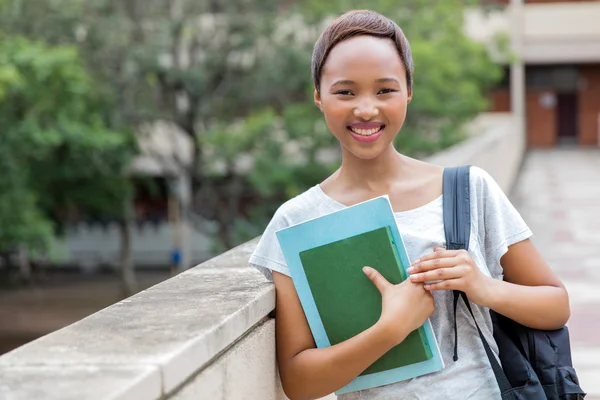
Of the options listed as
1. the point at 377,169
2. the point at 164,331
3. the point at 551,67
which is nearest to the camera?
the point at 164,331

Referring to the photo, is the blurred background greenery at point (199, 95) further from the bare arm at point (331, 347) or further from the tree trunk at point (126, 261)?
the bare arm at point (331, 347)

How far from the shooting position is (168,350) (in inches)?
69.6

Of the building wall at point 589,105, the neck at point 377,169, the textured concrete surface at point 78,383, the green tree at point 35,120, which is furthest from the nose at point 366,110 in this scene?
the building wall at point 589,105

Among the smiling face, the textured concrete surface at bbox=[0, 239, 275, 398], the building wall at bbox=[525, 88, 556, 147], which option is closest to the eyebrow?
the smiling face

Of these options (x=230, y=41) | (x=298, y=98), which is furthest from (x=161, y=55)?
(x=298, y=98)

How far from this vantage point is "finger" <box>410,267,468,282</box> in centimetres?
208

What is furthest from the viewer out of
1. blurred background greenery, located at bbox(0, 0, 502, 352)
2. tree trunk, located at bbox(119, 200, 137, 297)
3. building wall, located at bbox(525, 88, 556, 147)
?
building wall, located at bbox(525, 88, 556, 147)

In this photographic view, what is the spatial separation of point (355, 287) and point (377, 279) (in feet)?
0.27

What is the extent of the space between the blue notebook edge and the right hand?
0.05 meters

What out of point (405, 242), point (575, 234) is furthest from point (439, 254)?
point (575, 234)

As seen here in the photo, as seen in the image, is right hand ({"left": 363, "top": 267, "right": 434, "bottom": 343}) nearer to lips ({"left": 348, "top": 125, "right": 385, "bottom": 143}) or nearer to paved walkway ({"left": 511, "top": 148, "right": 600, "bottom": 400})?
lips ({"left": 348, "top": 125, "right": 385, "bottom": 143})

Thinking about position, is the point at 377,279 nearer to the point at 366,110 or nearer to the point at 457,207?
the point at 457,207

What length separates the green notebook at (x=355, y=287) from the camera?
7.15 feet

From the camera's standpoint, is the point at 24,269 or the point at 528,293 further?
the point at 24,269
